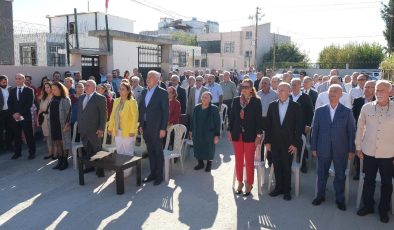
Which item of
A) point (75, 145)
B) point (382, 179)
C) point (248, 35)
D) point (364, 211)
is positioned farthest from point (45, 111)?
point (248, 35)

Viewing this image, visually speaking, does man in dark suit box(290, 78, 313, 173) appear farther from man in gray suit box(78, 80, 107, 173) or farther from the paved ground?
man in gray suit box(78, 80, 107, 173)

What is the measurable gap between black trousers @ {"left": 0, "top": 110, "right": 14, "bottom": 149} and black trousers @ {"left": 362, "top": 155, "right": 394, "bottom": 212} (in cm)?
733

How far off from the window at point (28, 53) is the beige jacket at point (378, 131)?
783 inches

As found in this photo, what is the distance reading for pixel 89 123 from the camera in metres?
6.55

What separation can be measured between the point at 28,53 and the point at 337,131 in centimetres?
2017

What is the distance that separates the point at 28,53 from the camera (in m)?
20.9

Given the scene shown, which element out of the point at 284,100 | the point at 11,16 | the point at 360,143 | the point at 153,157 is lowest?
the point at 153,157

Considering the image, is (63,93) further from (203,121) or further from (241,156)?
(241,156)

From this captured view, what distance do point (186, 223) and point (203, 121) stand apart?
262 centimetres

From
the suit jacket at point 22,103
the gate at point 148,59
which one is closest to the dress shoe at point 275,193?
the suit jacket at point 22,103

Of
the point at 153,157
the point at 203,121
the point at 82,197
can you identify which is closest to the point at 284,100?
the point at 203,121

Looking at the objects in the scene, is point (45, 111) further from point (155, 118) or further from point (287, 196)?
point (287, 196)

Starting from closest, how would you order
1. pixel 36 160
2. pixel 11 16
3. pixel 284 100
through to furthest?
pixel 284 100
pixel 36 160
pixel 11 16

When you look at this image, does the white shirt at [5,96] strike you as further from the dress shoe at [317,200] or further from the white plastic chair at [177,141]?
the dress shoe at [317,200]
